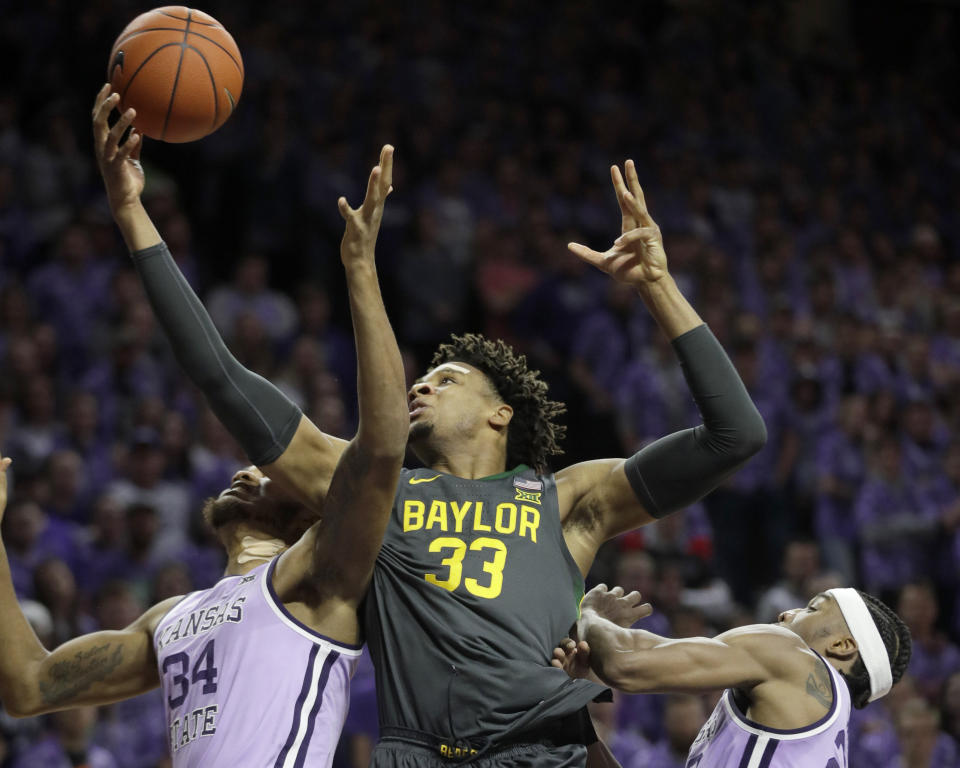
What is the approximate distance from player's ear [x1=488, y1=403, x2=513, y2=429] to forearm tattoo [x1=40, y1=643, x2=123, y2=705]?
1287 millimetres

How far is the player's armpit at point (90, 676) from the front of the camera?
3975 mm

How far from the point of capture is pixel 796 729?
3.79 metres

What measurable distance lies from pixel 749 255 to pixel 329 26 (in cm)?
423

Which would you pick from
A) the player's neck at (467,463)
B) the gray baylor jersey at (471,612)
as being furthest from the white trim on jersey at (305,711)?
the player's neck at (467,463)

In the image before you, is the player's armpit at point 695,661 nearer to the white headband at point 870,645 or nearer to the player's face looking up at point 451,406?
the white headband at point 870,645

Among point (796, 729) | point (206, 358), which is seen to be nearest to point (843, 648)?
point (796, 729)

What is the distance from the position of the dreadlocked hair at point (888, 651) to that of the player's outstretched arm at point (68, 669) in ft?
6.76

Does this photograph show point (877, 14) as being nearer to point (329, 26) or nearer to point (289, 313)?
point (329, 26)

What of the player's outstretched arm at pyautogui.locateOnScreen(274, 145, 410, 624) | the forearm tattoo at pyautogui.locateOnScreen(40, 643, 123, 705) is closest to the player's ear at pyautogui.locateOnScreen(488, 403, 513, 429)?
the player's outstretched arm at pyautogui.locateOnScreen(274, 145, 410, 624)

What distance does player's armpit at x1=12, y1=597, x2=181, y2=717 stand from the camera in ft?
13.0

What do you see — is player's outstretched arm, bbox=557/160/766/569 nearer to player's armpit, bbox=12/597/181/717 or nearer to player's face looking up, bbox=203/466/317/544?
player's face looking up, bbox=203/466/317/544

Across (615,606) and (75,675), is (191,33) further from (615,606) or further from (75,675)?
(615,606)

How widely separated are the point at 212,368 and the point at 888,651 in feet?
7.03

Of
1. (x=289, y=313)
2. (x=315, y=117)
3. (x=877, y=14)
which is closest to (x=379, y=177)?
(x=289, y=313)
